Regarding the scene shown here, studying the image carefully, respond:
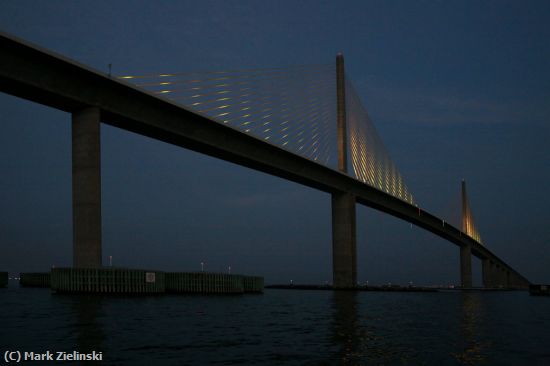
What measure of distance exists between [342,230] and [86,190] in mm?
44024

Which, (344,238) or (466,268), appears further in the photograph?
(466,268)

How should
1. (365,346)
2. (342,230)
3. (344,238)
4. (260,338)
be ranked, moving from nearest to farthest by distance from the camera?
1. (365,346)
2. (260,338)
3. (344,238)
4. (342,230)

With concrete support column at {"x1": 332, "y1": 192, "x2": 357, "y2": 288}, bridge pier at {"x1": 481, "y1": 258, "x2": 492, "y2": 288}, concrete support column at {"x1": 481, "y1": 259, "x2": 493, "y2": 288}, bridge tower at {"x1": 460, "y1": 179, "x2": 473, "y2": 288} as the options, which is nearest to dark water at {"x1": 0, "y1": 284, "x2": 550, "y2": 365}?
concrete support column at {"x1": 332, "y1": 192, "x2": 357, "y2": 288}

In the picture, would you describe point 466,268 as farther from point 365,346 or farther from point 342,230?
point 365,346

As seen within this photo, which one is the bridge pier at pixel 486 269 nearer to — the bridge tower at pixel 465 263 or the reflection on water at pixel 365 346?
the bridge tower at pixel 465 263

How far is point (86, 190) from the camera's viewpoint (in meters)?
39.8

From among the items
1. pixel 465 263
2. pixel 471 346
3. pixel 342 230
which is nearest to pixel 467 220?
pixel 465 263

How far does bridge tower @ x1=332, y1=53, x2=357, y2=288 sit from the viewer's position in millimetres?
76750

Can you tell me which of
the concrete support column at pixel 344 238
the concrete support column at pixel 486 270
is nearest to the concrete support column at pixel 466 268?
the concrete support column at pixel 486 270

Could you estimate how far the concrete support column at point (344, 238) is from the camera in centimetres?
7750

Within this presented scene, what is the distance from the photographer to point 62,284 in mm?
40938

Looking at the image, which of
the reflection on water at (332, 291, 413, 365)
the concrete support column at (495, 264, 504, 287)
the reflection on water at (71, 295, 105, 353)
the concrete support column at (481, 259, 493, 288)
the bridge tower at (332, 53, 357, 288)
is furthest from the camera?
the concrete support column at (495, 264, 504, 287)

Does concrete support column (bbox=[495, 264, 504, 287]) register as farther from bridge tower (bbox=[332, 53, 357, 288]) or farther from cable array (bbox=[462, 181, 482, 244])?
bridge tower (bbox=[332, 53, 357, 288])

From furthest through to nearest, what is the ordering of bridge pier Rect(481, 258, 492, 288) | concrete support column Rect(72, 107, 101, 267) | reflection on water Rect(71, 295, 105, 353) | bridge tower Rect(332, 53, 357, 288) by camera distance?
1. bridge pier Rect(481, 258, 492, 288)
2. bridge tower Rect(332, 53, 357, 288)
3. concrete support column Rect(72, 107, 101, 267)
4. reflection on water Rect(71, 295, 105, 353)
